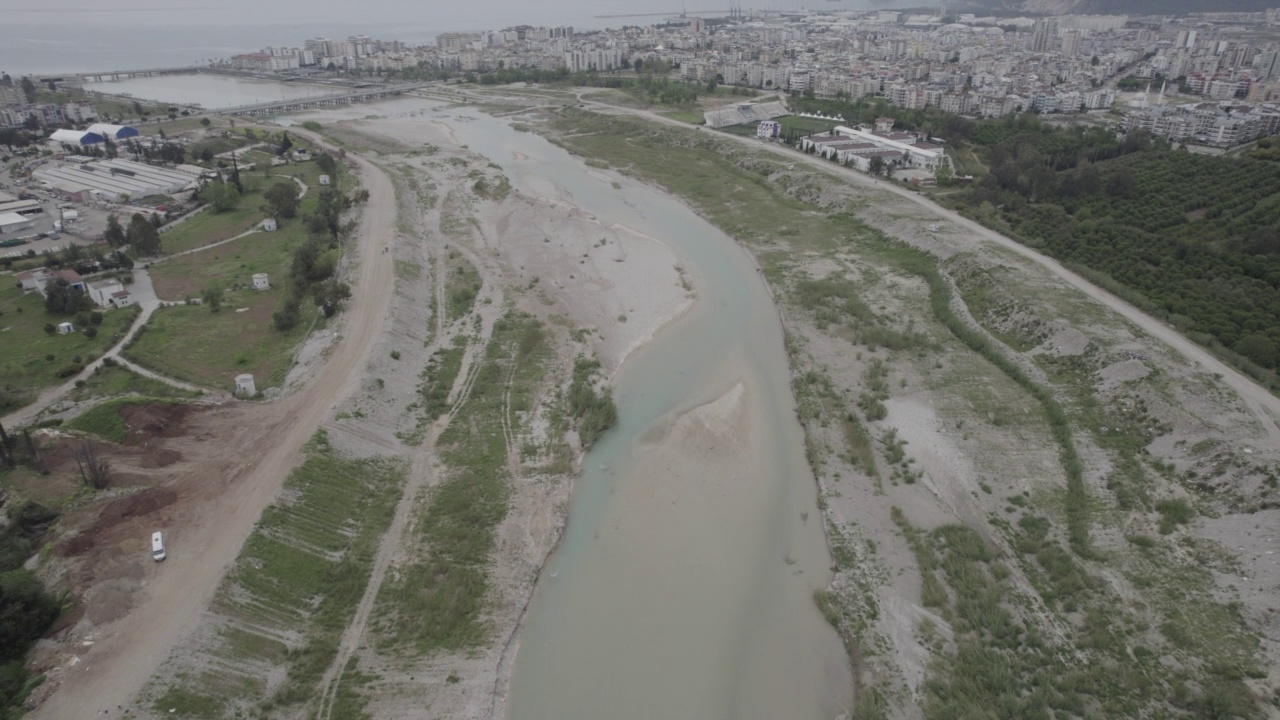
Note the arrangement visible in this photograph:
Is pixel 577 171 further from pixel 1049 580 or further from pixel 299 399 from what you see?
pixel 1049 580

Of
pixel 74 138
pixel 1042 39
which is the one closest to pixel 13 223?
pixel 74 138

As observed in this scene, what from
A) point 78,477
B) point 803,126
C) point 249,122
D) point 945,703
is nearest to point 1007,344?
point 945,703

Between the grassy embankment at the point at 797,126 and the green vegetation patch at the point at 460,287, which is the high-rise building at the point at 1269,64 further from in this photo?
Answer: the green vegetation patch at the point at 460,287

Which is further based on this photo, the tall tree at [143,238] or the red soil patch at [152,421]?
the tall tree at [143,238]

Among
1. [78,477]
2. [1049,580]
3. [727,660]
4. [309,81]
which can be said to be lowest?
[727,660]

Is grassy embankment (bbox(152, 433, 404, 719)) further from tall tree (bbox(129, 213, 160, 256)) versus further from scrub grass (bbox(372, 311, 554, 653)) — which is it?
tall tree (bbox(129, 213, 160, 256))

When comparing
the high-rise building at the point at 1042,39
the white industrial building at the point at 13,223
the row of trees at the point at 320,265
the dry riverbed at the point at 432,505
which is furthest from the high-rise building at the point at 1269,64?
the white industrial building at the point at 13,223

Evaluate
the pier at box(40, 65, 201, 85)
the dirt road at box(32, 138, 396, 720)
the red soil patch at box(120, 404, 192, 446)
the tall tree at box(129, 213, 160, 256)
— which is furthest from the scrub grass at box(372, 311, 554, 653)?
the pier at box(40, 65, 201, 85)
